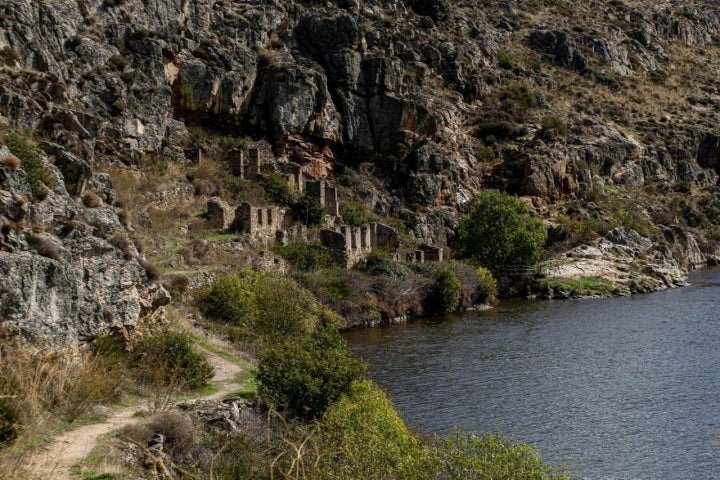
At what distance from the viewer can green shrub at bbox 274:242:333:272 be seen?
1918 inches

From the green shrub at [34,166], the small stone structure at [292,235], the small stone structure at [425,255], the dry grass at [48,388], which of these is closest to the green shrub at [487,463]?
the dry grass at [48,388]

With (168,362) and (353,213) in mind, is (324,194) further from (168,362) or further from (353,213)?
(168,362)

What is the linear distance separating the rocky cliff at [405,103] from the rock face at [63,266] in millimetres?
19077

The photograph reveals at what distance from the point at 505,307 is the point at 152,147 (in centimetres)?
3177

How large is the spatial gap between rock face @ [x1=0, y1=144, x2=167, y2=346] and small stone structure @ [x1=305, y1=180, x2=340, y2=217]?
1590 inches

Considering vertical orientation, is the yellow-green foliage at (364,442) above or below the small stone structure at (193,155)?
below

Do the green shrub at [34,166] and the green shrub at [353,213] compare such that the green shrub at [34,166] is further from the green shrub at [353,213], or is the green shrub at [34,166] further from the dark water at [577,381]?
the green shrub at [353,213]

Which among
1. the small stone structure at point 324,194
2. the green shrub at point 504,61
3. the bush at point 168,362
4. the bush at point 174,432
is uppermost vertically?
the green shrub at point 504,61

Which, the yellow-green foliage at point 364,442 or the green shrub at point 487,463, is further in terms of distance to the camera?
the yellow-green foliage at point 364,442

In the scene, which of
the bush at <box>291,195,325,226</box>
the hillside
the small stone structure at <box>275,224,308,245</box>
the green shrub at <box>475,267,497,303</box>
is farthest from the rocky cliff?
the green shrub at <box>475,267,497,303</box>

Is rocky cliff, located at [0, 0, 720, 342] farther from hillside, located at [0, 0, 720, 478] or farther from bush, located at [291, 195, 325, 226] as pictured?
bush, located at [291, 195, 325, 226]

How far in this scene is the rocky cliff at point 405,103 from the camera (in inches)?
2266

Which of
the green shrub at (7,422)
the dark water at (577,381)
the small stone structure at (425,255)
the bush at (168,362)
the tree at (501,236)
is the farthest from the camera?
the tree at (501,236)

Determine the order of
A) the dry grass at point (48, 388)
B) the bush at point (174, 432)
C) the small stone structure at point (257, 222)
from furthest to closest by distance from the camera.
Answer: the small stone structure at point (257, 222)
the bush at point (174, 432)
the dry grass at point (48, 388)
